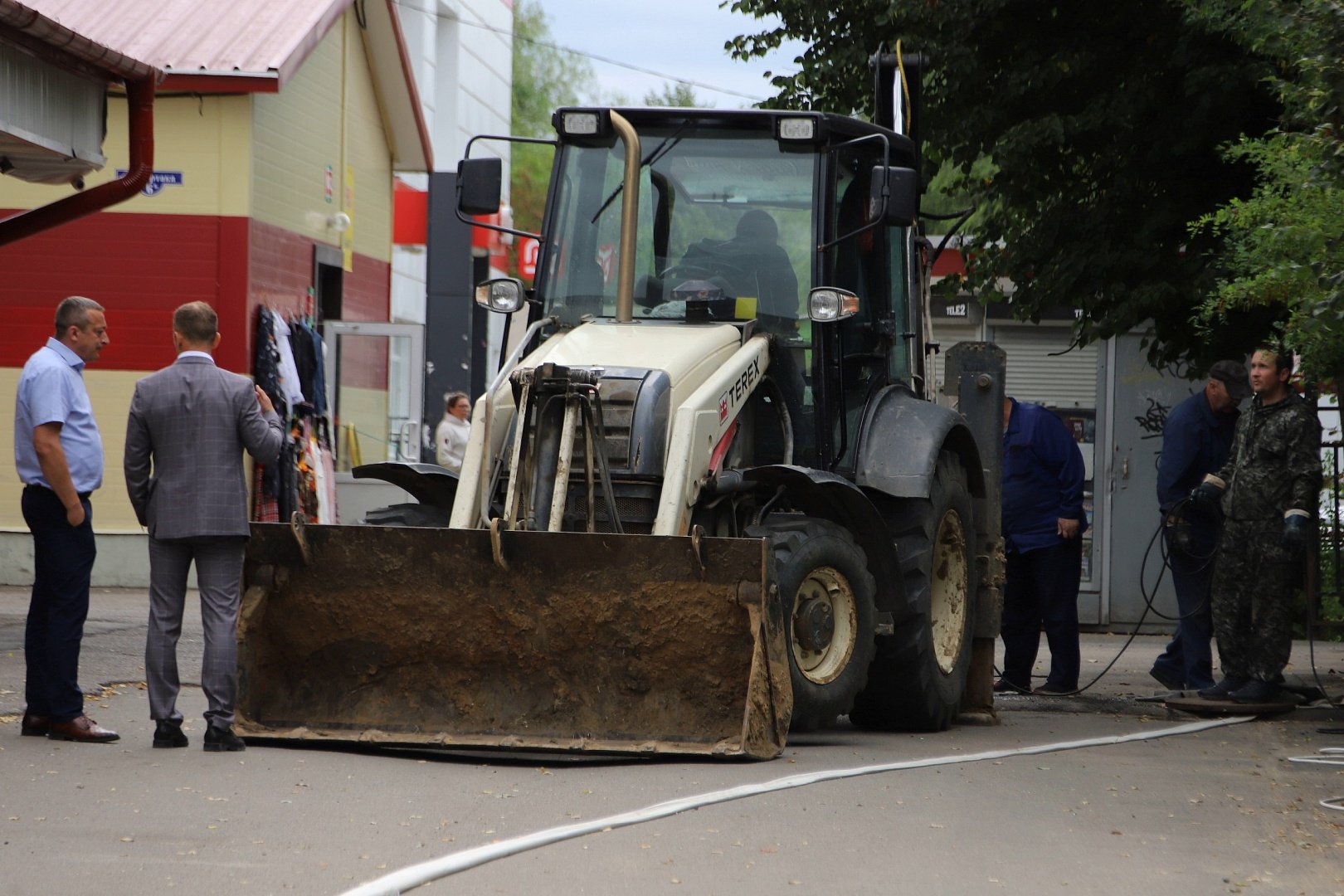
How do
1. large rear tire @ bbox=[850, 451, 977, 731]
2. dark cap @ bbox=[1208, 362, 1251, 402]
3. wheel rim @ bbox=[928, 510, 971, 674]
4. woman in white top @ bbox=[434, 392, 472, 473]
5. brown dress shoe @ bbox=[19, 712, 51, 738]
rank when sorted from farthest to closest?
woman in white top @ bbox=[434, 392, 472, 473]
dark cap @ bbox=[1208, 362, 1251, 402]
wheel rim @ bbox=[928, 510, 971, 674]
large rear tire @ bbox=[850, 451, 977, 731]
brown dress shoe @ bbox=[19, 712, 51, 738]

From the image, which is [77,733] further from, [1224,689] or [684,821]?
[1224,689]

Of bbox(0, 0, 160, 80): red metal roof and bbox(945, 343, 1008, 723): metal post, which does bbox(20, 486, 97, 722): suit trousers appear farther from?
bbox(945, 343, 1008, 723): metal post

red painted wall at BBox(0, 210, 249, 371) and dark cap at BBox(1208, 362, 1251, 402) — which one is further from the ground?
red painted wall at BBox(0, 210, 249, 371)

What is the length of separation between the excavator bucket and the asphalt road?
148 millimetres

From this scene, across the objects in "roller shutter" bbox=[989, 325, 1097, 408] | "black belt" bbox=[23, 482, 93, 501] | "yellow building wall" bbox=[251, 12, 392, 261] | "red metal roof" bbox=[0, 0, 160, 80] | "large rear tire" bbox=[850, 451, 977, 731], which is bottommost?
"large rear tire" bbox=[850, 451, 977, 731]

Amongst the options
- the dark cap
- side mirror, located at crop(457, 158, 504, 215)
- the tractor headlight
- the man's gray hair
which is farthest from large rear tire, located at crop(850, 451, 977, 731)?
the man's gray hair

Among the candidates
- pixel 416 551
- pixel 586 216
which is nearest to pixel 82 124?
pixel 586 216

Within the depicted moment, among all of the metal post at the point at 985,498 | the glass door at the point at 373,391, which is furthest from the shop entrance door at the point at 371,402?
the metal post at the point at 985,498

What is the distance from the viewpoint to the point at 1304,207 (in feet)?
30.7

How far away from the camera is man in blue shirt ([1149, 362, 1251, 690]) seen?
1174cm

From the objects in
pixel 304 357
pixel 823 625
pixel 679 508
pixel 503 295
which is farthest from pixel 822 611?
pixel 304 357

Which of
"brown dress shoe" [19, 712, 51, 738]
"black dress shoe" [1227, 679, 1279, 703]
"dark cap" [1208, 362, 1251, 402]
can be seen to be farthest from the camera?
"dark cap" [1208, 362, 1251, 402]

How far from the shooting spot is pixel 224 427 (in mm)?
8164

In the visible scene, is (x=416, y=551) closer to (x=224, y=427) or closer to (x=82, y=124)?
(x=224, y=427)
